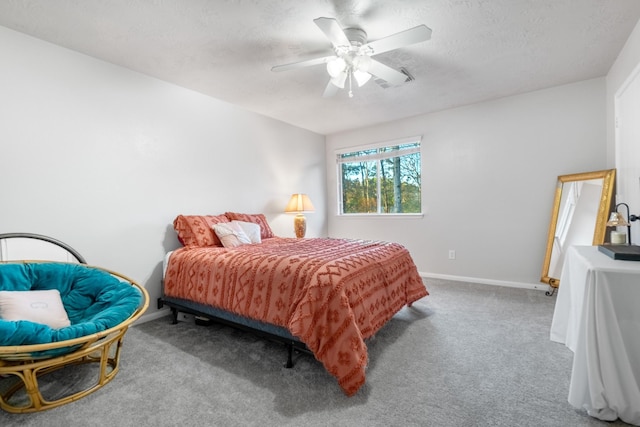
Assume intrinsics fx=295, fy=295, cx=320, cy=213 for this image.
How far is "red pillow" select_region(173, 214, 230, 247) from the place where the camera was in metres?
2.98

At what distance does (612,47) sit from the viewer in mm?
2529

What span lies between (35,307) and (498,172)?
15.1 ft

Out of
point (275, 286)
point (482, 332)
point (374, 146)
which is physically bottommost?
point (482, 332)

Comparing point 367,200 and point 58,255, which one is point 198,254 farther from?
point 367,200

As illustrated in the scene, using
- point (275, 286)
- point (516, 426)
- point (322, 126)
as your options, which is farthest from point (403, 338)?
point (322, 126)

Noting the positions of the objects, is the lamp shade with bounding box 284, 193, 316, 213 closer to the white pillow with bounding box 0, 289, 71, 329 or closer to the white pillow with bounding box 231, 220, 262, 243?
the white pillow with bounding box 231, 220, 262, 243

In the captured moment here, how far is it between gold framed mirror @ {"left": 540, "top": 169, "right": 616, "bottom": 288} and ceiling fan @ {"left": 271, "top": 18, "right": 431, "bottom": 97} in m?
2.37

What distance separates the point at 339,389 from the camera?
1.74 m

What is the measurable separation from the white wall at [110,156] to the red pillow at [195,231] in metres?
0.18

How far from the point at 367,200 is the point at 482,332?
296cm

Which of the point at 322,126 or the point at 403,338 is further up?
the point at 322,126

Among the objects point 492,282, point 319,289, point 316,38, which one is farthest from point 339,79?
point 492,282

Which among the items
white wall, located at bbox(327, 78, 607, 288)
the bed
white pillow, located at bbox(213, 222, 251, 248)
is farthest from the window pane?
white pillow, located at bbox(213, 222, 251, 248)

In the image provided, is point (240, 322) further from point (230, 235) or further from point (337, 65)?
point (337, 65)
